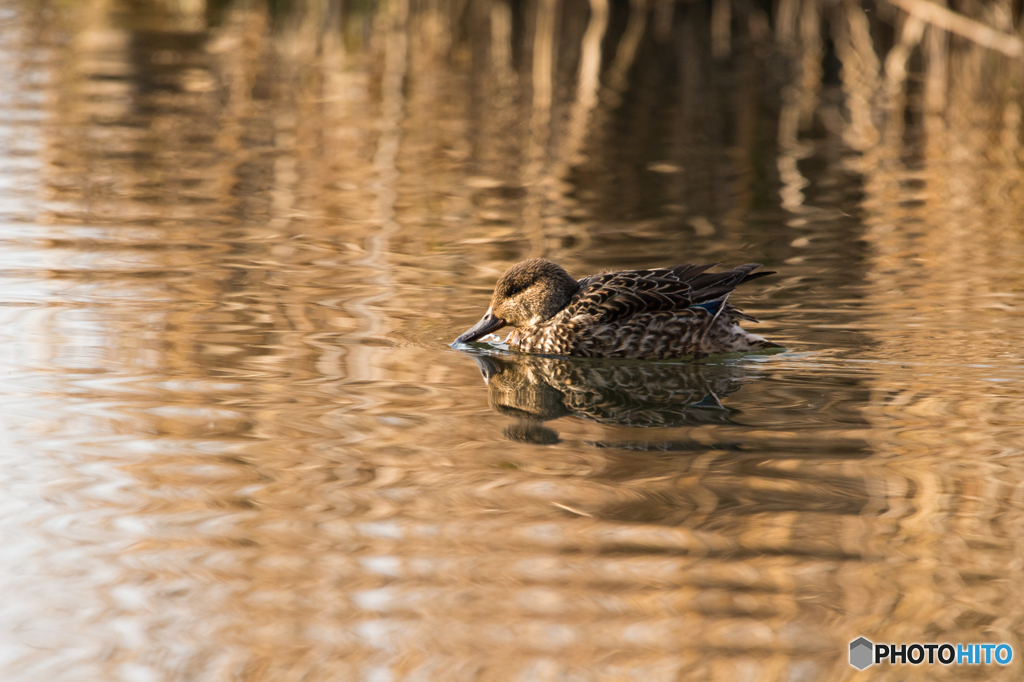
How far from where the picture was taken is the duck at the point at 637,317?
257 inches

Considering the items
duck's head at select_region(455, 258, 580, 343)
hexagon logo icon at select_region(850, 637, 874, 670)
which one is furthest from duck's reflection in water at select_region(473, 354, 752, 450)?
hexagon logo icon at select_region(850, 637, 874, 670)

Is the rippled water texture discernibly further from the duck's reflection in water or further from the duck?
the duck

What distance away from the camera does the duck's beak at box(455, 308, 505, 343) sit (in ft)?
22.1

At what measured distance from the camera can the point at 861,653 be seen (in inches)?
135

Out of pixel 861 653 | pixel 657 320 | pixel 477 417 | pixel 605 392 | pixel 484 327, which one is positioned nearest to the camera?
pixel 861 653

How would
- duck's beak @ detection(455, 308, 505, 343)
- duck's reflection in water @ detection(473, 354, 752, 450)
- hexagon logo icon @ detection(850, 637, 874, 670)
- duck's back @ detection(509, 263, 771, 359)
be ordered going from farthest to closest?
duck's beak @ detection(455, 308, 505, 343)
duck's back @ detection(509, 263, 771, 359)
duck's reflection in water @ detection(473, 354, 752, 450)
hexagon logo icon @ detection(850, 637, 874, 670)

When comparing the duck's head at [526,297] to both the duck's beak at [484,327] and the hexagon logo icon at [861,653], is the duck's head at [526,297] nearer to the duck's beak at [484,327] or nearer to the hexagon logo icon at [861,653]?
the duck's beak at [484,327]

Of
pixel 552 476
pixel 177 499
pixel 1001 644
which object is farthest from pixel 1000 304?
pixel 177 499

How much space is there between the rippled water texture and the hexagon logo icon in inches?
1.0

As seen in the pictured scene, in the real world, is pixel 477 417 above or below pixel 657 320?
below
